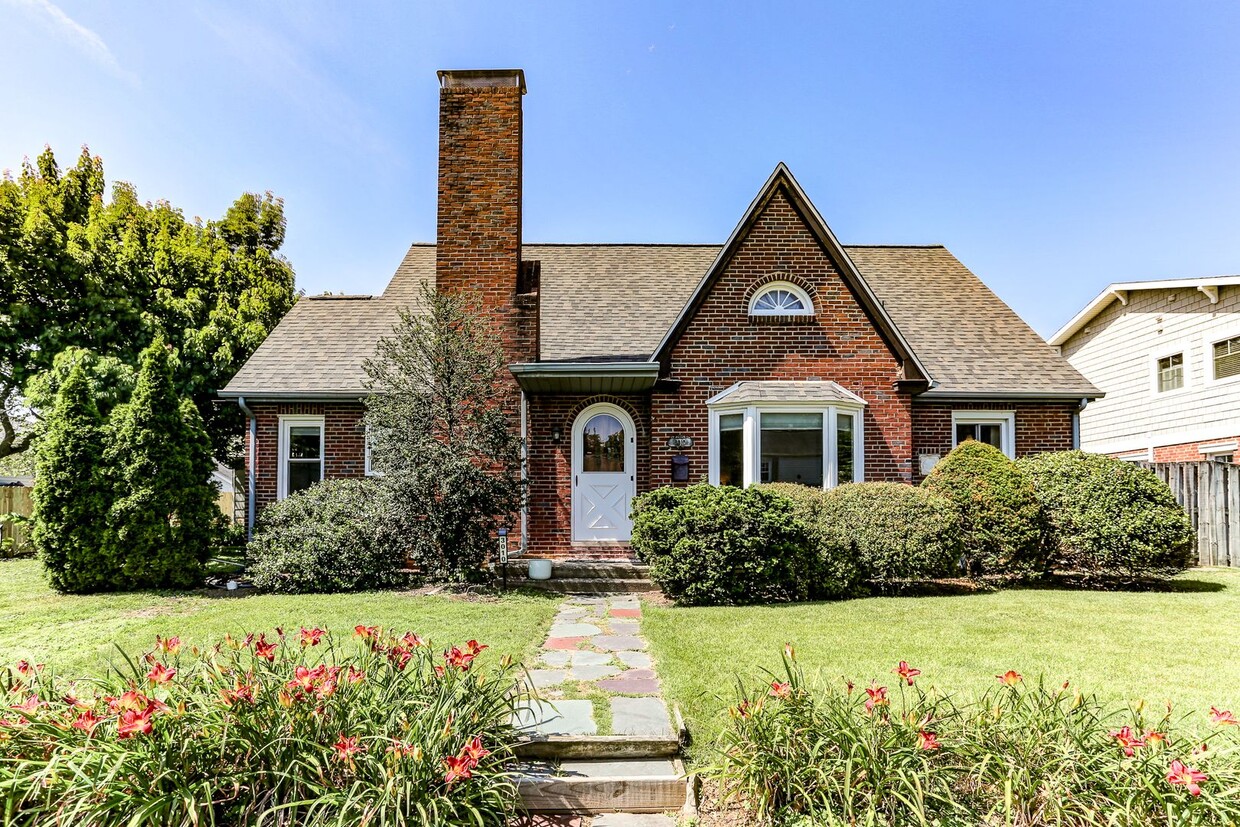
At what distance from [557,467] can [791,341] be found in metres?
4.45

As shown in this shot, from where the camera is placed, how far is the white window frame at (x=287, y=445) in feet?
42.3

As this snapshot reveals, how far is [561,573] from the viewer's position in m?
10.6

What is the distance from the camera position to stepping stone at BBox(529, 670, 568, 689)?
519 cm

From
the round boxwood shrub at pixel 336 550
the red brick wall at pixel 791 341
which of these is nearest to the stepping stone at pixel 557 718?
the round boxwood shrub at pixel 336 550

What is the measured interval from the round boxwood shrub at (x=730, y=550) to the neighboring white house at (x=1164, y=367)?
38.4ft

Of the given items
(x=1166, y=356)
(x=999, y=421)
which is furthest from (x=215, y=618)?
(x=1166, y=356)

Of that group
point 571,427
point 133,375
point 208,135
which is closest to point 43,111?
point 208,135

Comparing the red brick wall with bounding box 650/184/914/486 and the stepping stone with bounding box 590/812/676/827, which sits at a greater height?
the red brick wall with bounding box 650/184/914/486

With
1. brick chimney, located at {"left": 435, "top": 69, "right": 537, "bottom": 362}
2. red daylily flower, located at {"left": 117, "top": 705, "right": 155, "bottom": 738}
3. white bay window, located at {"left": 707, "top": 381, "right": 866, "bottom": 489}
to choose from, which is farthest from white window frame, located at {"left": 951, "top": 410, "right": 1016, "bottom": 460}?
red daylily flower, located at {"left": 117, "top": 705, "right": 155, "bottom": 738}

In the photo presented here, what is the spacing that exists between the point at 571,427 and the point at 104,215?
1302 centimetres

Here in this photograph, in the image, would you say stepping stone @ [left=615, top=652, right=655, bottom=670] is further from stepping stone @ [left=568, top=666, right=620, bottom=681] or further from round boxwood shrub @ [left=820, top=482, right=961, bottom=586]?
round boxwood shrub @ [left=820, top=482, right=961, bottom=586]

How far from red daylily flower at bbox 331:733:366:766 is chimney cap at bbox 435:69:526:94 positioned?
457 inches

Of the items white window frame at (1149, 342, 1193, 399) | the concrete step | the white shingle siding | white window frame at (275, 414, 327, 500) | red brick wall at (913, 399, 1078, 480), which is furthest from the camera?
white window frame at (1149, 342, 1193, 399)

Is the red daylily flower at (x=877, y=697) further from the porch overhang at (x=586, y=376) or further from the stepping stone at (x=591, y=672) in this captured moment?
the porch overhang at (x=586, y=376)
